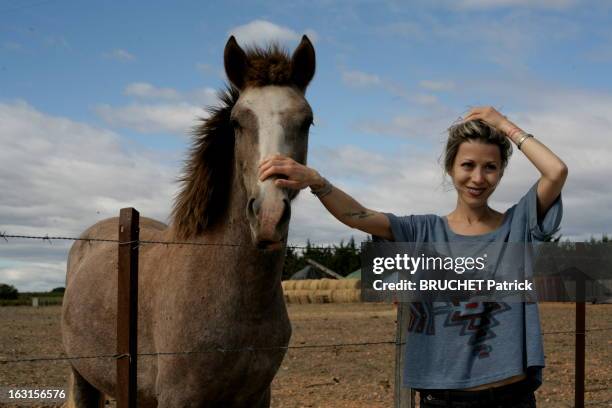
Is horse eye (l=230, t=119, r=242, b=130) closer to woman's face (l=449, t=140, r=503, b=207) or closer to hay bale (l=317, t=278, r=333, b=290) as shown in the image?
woman's face (l=449, t=140, r=503, b=207)

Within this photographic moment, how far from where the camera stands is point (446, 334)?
93.2 inches

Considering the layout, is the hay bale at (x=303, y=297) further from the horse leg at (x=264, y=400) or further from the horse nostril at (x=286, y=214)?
the horse nostril at (x=286, y=214)

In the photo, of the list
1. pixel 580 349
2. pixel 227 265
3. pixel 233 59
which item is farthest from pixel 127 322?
pixel 580 349

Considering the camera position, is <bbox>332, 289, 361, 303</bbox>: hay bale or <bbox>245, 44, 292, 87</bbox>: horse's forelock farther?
<bbox>332, 289, 361, 303</bbox>: hay bale

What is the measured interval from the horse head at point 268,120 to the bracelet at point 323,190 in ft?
1.05

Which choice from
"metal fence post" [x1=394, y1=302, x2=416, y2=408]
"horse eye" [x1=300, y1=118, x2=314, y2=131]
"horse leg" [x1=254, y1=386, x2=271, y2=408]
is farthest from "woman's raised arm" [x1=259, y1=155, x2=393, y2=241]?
"horse leg" [x1=254, y1=386, x2=271, y2=408]

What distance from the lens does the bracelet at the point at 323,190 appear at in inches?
93.8

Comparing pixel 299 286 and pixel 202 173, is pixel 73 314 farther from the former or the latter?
pixel 299 286

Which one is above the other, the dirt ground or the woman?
the woman

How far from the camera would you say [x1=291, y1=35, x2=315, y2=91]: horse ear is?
3.60 meters

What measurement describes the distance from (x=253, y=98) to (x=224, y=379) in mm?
1480

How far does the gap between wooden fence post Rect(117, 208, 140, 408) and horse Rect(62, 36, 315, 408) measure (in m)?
0.22

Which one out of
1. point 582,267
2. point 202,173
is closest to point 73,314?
point 202,173

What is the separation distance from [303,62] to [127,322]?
1734mm
